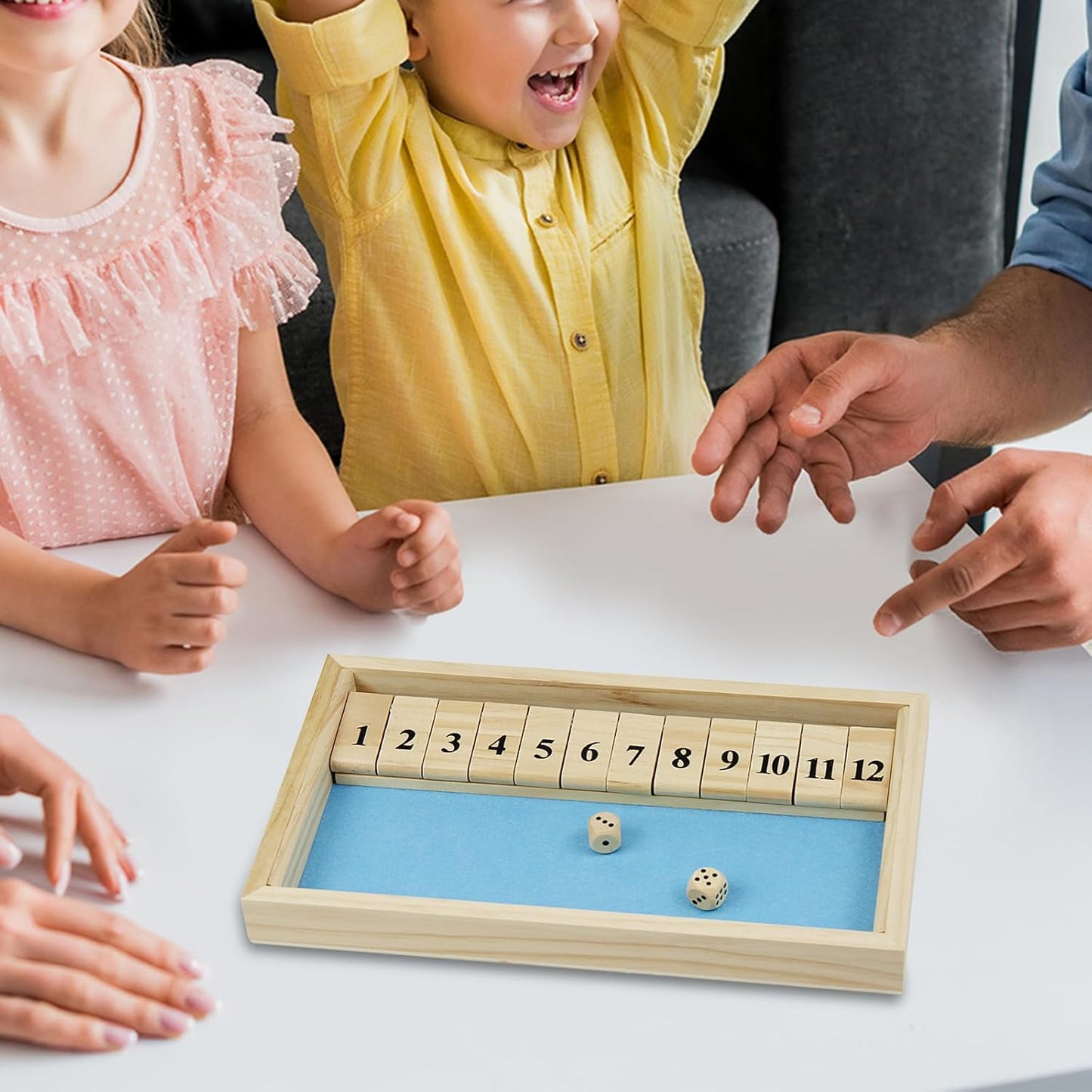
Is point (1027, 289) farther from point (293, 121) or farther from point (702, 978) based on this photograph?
point (702, 978)

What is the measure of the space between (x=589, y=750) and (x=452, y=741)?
2.9 inches

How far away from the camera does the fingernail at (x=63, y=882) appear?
748 millimetres

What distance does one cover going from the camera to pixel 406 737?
0.83 m

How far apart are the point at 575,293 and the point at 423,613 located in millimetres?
427

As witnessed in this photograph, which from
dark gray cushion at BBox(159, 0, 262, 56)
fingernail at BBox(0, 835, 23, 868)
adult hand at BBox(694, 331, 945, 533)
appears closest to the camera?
fingernail at BBox(0, 835, 23, 868)

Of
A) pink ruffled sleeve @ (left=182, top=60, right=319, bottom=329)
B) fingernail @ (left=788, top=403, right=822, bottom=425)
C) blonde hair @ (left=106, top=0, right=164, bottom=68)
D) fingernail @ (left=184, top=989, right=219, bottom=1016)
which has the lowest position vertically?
fingernail @ (left=184, top=989, right=219, bottom=1016)

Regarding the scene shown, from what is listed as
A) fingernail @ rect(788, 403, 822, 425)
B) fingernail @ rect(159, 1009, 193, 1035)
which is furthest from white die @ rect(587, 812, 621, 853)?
fingernail @ rect(788, 403, 822, 425)

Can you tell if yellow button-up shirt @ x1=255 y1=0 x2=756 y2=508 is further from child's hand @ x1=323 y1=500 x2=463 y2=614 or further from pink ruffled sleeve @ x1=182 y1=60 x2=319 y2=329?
child's hand @ x1=323 y1=500 x2=463 y2=614

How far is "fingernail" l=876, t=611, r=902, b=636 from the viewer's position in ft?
2.91

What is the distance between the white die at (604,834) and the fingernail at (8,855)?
28cm

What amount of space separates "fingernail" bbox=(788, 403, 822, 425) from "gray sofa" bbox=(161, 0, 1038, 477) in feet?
3.51

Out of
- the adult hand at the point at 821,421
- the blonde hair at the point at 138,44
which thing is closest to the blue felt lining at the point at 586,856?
the adult hand at the point at 821,421

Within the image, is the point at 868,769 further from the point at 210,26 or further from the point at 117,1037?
the point at 210,26

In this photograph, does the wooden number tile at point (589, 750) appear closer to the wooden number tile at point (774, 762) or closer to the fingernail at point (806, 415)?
the wooden number tile at point (774, 762)
